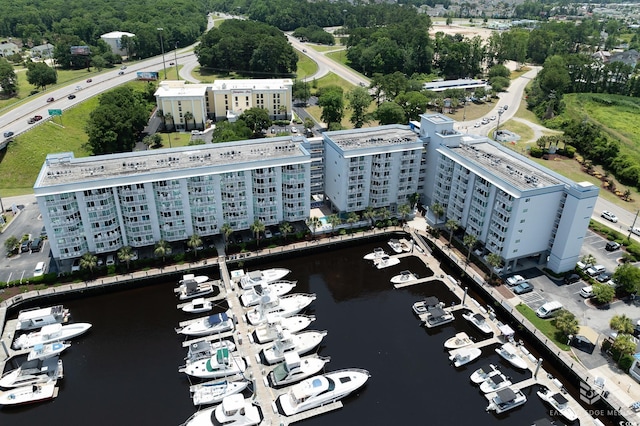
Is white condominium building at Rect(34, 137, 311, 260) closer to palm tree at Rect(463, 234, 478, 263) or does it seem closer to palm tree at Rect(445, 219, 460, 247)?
palm tree at Rect(445, 219, 460, 247)

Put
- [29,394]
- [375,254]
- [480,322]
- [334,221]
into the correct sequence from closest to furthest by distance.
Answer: [29,394]
[480,322]
[375,254]
[334,221]

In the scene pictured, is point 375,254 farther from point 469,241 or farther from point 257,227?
point 257,227

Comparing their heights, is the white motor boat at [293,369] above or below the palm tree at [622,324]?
below

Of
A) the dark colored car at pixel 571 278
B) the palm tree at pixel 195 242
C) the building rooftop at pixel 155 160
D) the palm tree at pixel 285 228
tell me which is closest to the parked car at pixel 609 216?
the dark colored car at pixel 571 278

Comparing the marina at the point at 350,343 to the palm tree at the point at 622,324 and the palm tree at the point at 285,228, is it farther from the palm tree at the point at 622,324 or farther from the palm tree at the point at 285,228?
the palm tree at the point at 622,324

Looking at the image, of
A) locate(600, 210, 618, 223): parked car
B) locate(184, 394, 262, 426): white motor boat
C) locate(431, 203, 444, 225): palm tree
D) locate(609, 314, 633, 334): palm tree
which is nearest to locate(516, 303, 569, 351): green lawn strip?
locate(609, 314, 633, 334): palm tree

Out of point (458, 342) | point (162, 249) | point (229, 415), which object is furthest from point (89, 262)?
point (458, 342)

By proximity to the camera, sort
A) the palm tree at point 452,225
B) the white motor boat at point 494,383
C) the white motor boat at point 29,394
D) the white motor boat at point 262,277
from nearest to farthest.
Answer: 1. the white motor boat at point 29,394
2. the white motor boat at point 494,383
3. the white motor boat at point 262,277
4. the palm tree at point 452,225
